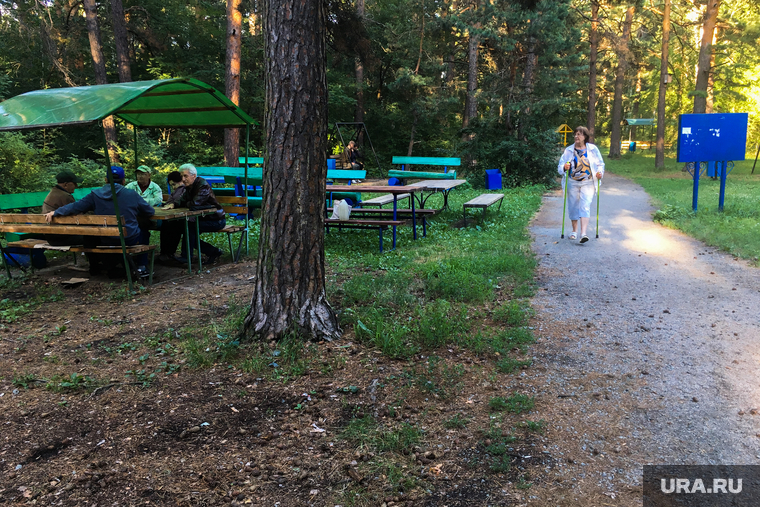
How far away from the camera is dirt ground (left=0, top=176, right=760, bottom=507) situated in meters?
2.79

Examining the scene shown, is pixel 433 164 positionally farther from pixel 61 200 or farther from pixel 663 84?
pixel 61 200

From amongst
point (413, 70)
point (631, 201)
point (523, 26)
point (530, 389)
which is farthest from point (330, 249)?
point (413, 70)

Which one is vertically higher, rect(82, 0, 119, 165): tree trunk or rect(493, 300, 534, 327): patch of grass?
rect(82, 0, 119, 165): tree trunk

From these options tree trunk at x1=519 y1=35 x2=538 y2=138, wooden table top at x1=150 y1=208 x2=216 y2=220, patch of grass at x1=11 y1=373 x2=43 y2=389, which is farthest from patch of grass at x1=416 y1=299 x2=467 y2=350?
tree trunk at x1=519 y1=35 x2=538 y2=138

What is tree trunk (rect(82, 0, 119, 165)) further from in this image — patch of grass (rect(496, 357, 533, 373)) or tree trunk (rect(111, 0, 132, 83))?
patch of grass (rect(496, 357, 533, 373))

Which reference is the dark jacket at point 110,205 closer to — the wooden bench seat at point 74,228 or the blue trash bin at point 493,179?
the wooden bench seat at point 74,228

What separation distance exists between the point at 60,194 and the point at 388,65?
25834 millimetres

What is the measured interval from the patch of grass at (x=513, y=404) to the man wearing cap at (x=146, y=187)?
21.6 ft

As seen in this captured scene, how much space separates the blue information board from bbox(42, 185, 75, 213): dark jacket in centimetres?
1188

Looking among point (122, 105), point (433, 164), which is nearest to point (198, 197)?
point (122, 105)

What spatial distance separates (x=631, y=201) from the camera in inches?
576

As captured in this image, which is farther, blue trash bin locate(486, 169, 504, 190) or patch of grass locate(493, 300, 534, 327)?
blue trash bin locate(486, 169, 504, 190)

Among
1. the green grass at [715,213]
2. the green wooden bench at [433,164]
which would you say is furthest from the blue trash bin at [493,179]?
the green grass at [715,213]

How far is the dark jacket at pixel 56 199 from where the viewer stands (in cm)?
714
